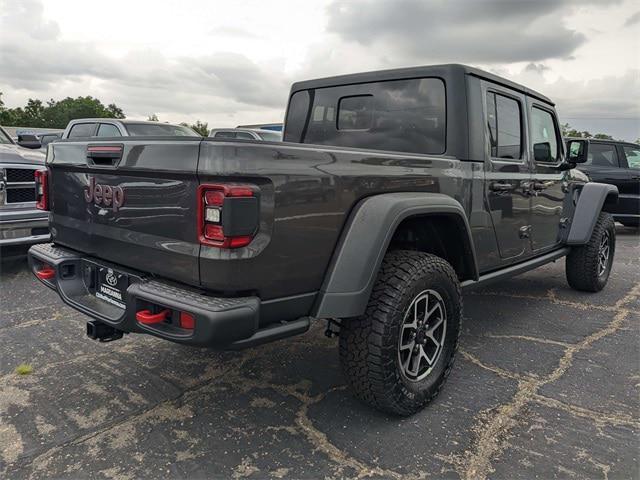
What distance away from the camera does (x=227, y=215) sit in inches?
75.5

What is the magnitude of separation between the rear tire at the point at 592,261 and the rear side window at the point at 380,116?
2.65 metres

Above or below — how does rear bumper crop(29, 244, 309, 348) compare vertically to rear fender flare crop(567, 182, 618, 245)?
below

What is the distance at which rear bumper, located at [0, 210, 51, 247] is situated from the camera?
16.2 feet

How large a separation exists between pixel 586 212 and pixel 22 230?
5.68m

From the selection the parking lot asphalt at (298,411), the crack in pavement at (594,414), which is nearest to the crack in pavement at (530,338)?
the parking lot asphalt at (298,411)

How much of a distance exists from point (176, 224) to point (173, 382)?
1.30 m

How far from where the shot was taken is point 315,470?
2.19 meters

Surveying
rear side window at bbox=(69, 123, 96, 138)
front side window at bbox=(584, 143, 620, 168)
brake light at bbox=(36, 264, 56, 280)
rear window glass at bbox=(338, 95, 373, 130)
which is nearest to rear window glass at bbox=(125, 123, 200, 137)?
rear side window at bbox=(69, 123, 96, 138)

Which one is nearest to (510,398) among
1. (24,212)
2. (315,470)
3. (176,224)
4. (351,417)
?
(351,417)

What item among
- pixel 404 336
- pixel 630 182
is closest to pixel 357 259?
pixel 404 336

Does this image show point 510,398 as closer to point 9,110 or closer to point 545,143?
point 545,143

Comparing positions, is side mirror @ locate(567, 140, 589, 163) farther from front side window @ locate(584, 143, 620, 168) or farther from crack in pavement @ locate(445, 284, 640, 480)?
front side window @ locate(584, 143, 620, 168)

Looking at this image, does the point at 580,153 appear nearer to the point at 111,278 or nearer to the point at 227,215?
the point at 227,215

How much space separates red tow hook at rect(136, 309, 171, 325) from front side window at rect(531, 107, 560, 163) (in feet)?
10.5
